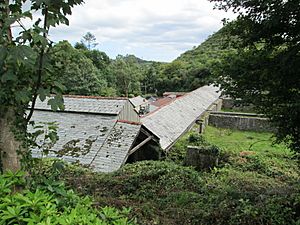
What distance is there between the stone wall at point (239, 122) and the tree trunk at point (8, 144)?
20.1 meters

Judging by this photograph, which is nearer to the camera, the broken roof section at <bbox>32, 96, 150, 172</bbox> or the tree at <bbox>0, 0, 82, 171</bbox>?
the tree at <bbox>0, 0, 82, 171</bbox>

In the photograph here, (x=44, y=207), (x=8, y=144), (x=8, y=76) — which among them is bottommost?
(x=44, y=207)

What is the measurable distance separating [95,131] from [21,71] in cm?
1029

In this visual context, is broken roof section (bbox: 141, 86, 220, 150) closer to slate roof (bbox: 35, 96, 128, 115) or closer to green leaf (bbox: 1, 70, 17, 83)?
slate roof (bbox: 35, 96, 128, 115)

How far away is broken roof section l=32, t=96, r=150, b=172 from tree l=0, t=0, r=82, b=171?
7.73m

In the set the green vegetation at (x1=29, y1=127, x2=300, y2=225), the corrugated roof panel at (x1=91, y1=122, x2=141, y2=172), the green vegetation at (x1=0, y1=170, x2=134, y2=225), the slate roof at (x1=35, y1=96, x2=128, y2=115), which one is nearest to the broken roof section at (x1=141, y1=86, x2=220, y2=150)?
the corrugated roof panel at (x1=91, y1=122, x2=141, y2=172)

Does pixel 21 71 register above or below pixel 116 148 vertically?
above

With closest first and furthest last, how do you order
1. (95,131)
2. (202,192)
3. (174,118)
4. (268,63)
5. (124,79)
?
(268,63) < (202,192) < (95,131) < (174,118) < (124,79)

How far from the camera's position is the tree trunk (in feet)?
7.29

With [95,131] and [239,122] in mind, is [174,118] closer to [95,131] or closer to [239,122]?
[239,122]

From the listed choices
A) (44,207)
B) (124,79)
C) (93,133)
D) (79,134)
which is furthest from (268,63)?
(124,79)

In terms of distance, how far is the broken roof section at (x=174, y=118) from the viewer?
1408cm

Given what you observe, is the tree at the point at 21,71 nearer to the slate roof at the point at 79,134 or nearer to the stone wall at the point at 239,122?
the slate roof at the point at 79,134

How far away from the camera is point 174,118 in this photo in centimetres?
1772
